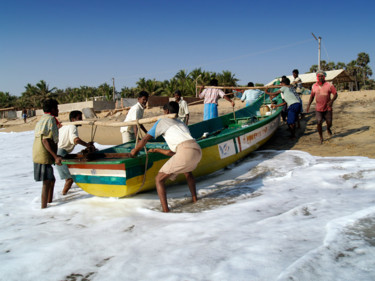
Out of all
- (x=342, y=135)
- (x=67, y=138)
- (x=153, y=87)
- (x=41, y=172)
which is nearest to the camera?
(x=41, y=172)

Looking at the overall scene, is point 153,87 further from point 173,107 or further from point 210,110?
point 173,107

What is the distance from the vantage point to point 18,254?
278cm

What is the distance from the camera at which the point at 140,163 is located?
3.99 metres

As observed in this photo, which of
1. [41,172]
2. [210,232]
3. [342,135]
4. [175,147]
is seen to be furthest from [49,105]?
[342,135]

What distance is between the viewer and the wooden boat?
3.89 m

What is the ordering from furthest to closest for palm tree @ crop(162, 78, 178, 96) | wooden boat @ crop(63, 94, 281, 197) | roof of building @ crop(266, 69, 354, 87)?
palm tree @ crop(162, 78, 178, 96), roof of building @ crop(266, 69, 354, 87), wooden boat @ crop(63, 94, 281, 197)

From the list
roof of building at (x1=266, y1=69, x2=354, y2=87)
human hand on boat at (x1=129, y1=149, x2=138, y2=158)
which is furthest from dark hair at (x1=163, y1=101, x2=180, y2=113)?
roof of building at (x1=266, y1=69, x2=354, y2=87)

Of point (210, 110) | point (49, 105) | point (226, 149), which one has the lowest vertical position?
point (226, 149)

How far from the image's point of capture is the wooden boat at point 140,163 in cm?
389

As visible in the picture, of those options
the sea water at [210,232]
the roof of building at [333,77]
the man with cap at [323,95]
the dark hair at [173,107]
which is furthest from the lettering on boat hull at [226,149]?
the roof of building at [333,77]

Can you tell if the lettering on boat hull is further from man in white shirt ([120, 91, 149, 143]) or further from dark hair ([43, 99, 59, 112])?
dark hair ([43, 99, 59, 112])

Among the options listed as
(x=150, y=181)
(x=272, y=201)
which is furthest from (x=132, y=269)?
(x=272, y=201)

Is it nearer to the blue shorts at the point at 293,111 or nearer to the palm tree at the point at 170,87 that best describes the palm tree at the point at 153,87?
the palm tree at the point at 170,87

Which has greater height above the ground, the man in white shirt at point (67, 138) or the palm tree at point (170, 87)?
the palm tree at point (170, 87)
